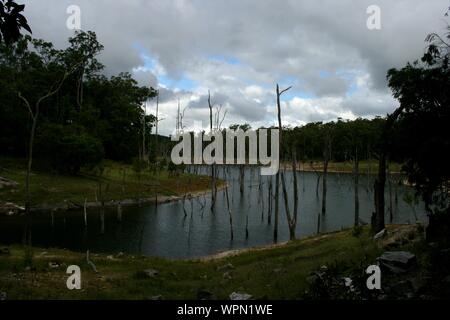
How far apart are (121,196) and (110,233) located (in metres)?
19.3

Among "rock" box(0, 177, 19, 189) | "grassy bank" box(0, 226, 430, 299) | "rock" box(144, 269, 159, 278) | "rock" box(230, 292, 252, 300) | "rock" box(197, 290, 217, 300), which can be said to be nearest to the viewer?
"rock" box(230, 292, 252, 300)

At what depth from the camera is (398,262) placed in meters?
14.1

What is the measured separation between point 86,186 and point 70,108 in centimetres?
2061

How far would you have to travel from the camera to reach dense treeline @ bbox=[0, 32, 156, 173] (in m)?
65.3

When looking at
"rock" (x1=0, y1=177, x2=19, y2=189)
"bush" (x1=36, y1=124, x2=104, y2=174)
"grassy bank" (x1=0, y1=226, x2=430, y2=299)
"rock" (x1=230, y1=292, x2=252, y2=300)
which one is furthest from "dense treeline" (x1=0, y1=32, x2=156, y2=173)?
"rock" (x1=230, y1=292, x2=252, y2=300)

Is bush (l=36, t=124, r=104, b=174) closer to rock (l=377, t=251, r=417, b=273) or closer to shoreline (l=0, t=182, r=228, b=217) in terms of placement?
shoreline (l=0, t=182, r=228, b=217)

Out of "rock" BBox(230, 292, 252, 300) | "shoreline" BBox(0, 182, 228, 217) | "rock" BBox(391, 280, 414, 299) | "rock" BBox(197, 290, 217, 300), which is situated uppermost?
"rock" BBox(391, 280, 414, 299)

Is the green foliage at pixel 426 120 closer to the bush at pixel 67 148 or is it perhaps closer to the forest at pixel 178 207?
the forest at pixel 178 207

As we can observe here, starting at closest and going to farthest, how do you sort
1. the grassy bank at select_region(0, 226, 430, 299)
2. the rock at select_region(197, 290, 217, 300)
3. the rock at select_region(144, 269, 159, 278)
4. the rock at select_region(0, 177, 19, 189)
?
1. the rock at select_region(197, 290, 217, 300)
2. the grassy bank at select_region(0, 226, 430, 299)
3. the rock at select_region(144, 269, 159, 278)
4. the rock at select_region(0, 177, 19, 189)

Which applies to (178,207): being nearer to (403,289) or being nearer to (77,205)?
(77,205)

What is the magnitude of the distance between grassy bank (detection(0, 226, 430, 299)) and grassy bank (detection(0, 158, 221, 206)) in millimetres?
32024

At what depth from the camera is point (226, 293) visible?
15.9 m

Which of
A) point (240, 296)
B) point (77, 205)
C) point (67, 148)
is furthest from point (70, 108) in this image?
point (240, 296)
